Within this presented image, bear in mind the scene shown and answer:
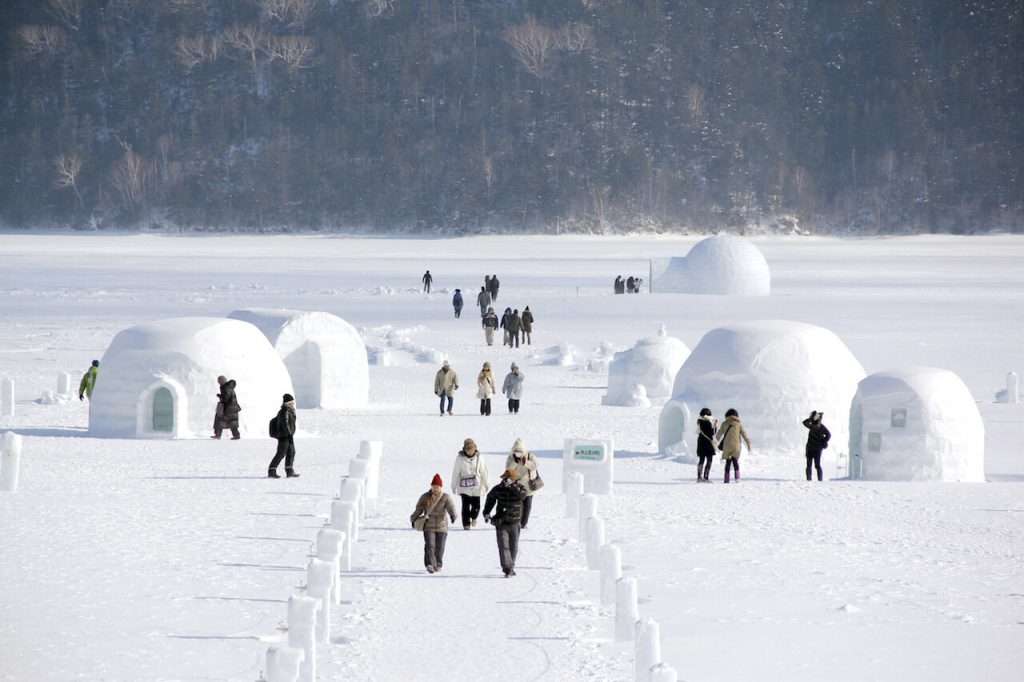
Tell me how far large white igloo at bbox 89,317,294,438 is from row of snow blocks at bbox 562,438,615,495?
835 centimetres

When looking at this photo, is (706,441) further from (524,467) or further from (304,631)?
(304,631)

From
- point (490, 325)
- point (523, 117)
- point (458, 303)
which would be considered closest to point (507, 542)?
point (490, 325)

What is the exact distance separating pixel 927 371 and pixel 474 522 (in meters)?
9.18

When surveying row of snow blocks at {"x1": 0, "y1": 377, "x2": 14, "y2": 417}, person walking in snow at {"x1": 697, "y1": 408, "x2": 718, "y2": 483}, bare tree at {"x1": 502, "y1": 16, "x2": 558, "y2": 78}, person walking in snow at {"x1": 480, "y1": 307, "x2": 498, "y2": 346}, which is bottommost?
person walking in snow at {"x1": 697, "y1": 408, "x2": 718, "y2": 483}

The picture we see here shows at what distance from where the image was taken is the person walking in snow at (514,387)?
103ft

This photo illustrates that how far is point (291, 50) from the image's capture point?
147125mm

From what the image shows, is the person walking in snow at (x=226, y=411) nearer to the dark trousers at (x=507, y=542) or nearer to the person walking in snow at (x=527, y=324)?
the dark trousers at (x=507, y=542)

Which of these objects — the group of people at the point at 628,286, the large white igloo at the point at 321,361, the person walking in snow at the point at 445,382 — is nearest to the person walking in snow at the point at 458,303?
the group of people at the point at 628,286

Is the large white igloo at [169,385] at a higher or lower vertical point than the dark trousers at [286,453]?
higher

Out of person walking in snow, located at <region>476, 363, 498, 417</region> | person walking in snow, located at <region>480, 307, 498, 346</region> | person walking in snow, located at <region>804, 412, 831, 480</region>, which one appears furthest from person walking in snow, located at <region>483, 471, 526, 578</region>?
person walking in snow, located at <region>480, 307, 498, 346</region>

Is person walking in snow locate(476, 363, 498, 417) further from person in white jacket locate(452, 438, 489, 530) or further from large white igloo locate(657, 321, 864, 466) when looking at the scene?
person in white jacket locate(452, 438, 489, 530)

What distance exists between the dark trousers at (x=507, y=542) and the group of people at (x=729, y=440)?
798 centimetres

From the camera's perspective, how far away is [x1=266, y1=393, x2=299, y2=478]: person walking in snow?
898 inches

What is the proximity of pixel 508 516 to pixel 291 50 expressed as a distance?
135 metres
